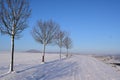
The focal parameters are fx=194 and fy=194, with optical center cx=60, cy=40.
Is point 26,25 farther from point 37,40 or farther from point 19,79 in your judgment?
point 37,40

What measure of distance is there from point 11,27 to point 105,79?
30.7 ft

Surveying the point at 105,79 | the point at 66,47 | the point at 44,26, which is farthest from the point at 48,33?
the point at 66,47

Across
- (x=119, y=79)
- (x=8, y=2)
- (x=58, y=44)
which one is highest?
(x=8, y=2)

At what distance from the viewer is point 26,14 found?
1800cm

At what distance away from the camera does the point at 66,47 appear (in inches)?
2534

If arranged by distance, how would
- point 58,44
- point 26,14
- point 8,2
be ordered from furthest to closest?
1. point 58,44
2. point 26,14
3. point 8,2

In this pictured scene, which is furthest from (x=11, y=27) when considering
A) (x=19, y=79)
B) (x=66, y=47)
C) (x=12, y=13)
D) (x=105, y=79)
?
(x=66, y=47)

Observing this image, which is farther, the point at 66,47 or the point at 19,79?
the point at 66,47

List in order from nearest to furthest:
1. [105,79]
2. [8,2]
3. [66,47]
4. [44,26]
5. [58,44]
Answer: [105,79]
[8,2]
[44,26]
[58,44]
[66,47]

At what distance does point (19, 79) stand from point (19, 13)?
261 inches

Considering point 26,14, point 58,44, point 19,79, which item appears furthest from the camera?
point 58,44

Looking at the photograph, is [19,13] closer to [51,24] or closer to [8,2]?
[8,2]

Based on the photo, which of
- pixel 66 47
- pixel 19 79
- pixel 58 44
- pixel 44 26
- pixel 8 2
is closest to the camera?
pixel 19 79

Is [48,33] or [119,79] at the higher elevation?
[48,33]
